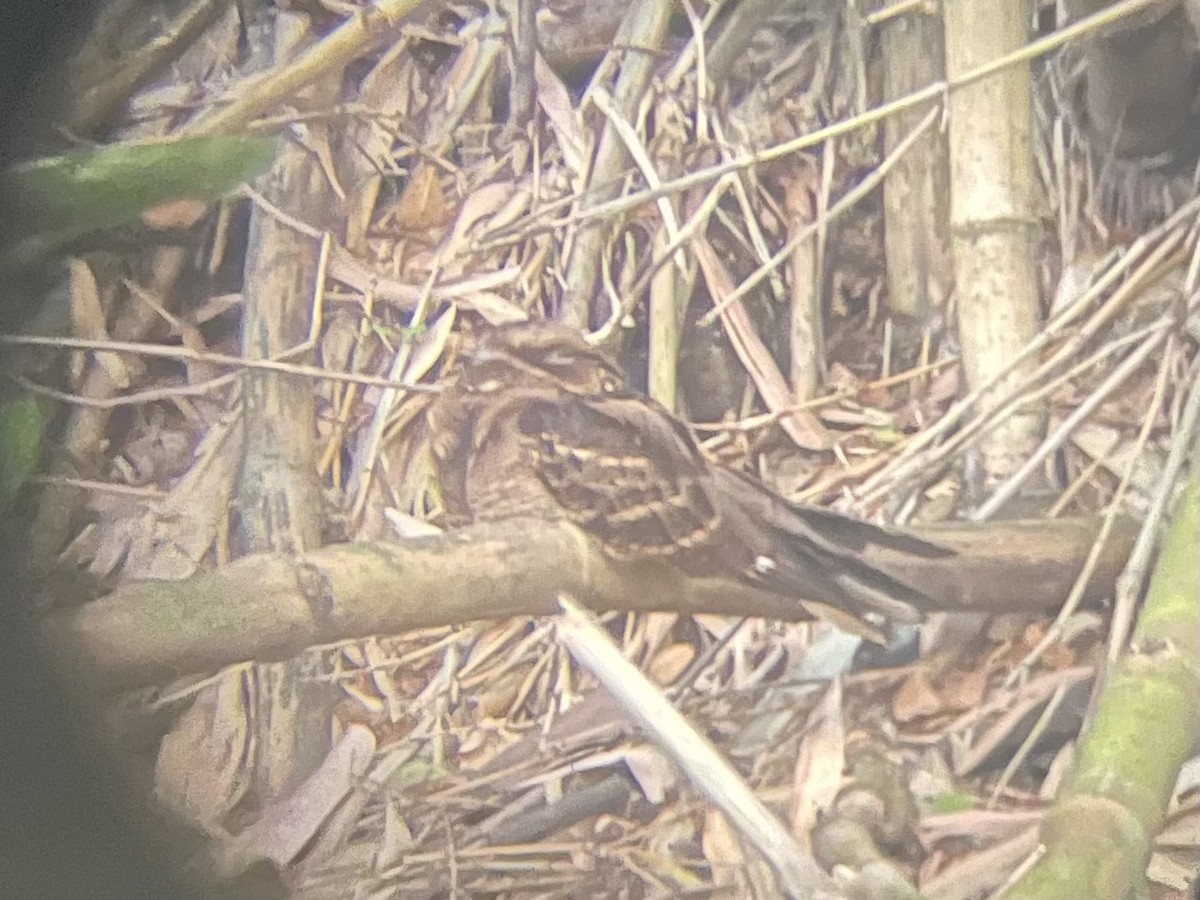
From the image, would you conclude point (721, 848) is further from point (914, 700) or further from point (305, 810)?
point (305, 810)

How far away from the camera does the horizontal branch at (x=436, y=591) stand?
99cm

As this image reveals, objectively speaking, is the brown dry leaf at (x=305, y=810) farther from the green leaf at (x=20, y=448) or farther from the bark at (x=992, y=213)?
the bark at (x=992, y=213)

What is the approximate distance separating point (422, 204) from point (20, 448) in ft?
1.35

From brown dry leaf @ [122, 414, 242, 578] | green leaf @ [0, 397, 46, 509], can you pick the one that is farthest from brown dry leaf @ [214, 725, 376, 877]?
green leaf @ [0, 397, 46, 509]

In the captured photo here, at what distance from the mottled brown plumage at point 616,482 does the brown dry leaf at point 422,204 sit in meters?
0.11

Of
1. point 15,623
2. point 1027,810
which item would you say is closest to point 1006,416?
point 1027,810

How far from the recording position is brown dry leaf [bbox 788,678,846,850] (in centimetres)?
101

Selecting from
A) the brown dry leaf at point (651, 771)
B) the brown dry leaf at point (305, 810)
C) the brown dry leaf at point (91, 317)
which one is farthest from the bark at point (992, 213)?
the brown dry leaf at point (91, 317)

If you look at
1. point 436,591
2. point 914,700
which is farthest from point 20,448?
point 914,700

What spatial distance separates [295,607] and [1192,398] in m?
0.79

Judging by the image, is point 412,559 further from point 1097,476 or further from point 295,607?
point 1097,476

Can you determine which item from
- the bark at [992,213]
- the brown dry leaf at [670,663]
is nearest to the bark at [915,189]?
the bark at [992,213]

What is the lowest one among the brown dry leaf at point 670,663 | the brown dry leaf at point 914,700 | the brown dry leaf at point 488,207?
the brown dry leaf at point 914,700

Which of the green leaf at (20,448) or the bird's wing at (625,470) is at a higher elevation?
the green leaf at (20,448)
